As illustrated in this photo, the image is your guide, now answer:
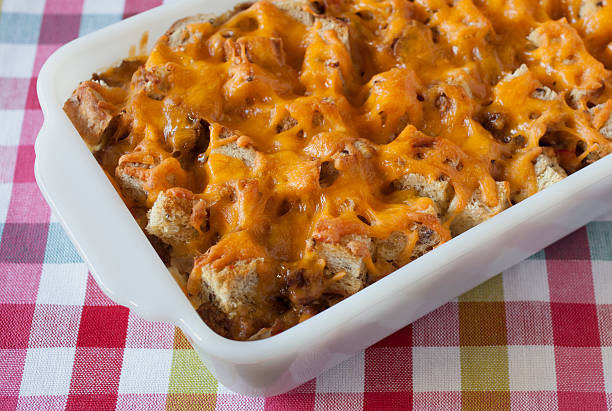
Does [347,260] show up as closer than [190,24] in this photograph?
Yes

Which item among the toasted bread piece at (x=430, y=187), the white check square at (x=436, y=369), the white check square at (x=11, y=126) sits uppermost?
the toasted bread piece at (x=430, y=187)

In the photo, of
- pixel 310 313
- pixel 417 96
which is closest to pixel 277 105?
pixel 417 96

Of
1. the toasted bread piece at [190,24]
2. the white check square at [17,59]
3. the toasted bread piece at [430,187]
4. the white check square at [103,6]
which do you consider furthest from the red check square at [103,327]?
the white check square at [103,6]

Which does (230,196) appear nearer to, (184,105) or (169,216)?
(169,216)

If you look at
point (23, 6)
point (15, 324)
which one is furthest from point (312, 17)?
point (23, 6)

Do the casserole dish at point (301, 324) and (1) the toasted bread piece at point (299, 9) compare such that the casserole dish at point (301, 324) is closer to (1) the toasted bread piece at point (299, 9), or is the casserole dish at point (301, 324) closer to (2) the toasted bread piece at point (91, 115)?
(2) the toasted bread piece at point (91, 115)

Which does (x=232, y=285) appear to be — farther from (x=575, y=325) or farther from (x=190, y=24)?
(x=575, y=325)
